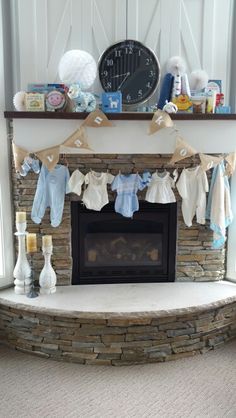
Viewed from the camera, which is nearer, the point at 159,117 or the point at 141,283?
the point at 159,117

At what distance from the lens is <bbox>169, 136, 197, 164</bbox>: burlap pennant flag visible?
2.62 meters

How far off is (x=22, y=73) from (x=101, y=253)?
1393 millimetres

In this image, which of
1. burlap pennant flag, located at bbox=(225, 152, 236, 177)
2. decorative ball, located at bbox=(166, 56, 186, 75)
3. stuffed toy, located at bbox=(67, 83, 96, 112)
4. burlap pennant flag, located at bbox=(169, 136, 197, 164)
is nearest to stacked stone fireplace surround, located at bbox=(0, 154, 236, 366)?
burlap pennant flag, located at bbox=(169, 136, 197, 164)

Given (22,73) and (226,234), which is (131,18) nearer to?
(22,73)

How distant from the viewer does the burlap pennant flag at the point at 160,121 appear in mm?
2527

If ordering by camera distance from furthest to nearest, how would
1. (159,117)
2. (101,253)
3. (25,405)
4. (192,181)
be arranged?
(101,253), (192,181), (159,117), (25,405)

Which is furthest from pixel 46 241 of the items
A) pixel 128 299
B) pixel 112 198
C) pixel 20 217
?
pixel 128 299

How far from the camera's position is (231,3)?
267cm

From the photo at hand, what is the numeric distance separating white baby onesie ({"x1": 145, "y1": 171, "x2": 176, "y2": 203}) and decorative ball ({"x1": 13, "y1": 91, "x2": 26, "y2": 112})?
1.00 meters

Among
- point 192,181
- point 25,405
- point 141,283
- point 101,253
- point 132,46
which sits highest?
point 132,46

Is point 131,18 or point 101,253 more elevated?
point 131,18

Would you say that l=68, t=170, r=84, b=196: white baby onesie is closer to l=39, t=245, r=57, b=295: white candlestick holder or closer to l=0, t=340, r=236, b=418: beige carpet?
l=39, t=245, r=57, b=295: white candlestick holder

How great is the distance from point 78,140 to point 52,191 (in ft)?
1.29

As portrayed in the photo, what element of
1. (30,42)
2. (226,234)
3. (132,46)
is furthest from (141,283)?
(30,42)
